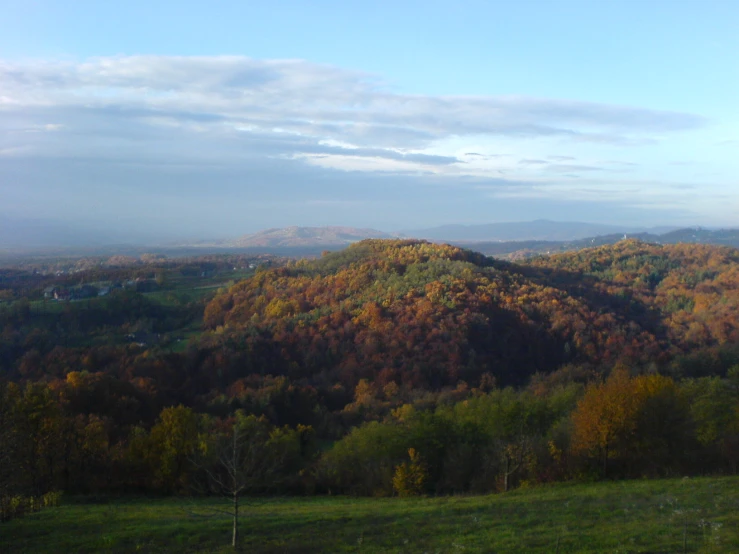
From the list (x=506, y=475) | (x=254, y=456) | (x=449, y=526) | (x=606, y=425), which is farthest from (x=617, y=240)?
(x=449, y=526)

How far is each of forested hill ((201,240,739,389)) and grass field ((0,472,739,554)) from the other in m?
32.7

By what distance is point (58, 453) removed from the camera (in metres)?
22.7

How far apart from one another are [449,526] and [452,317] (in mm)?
46937

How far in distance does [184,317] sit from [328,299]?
1916cm

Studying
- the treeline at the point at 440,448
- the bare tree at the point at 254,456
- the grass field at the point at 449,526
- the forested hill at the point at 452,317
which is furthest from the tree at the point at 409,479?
the forested hill at the point at 452,317

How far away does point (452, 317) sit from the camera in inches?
2347

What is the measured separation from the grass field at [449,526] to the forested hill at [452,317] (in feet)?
107

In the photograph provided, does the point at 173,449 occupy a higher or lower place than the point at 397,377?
higher

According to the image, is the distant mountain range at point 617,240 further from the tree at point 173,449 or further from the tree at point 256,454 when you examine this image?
the tree at point 173,449

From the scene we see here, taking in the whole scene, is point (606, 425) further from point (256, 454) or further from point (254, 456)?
point (256, 454)

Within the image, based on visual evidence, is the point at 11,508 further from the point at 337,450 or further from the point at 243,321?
the point at 243,321

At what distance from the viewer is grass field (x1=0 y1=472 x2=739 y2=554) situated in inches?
428

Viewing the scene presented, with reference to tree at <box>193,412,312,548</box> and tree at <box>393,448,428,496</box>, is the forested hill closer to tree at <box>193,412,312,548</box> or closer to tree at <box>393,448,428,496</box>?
tree at <box>193,412,312,548</box>

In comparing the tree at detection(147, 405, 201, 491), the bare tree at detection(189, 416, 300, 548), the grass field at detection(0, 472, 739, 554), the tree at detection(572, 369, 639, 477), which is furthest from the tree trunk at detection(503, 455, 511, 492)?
the tree at detection(147, 405, 201, 491)
